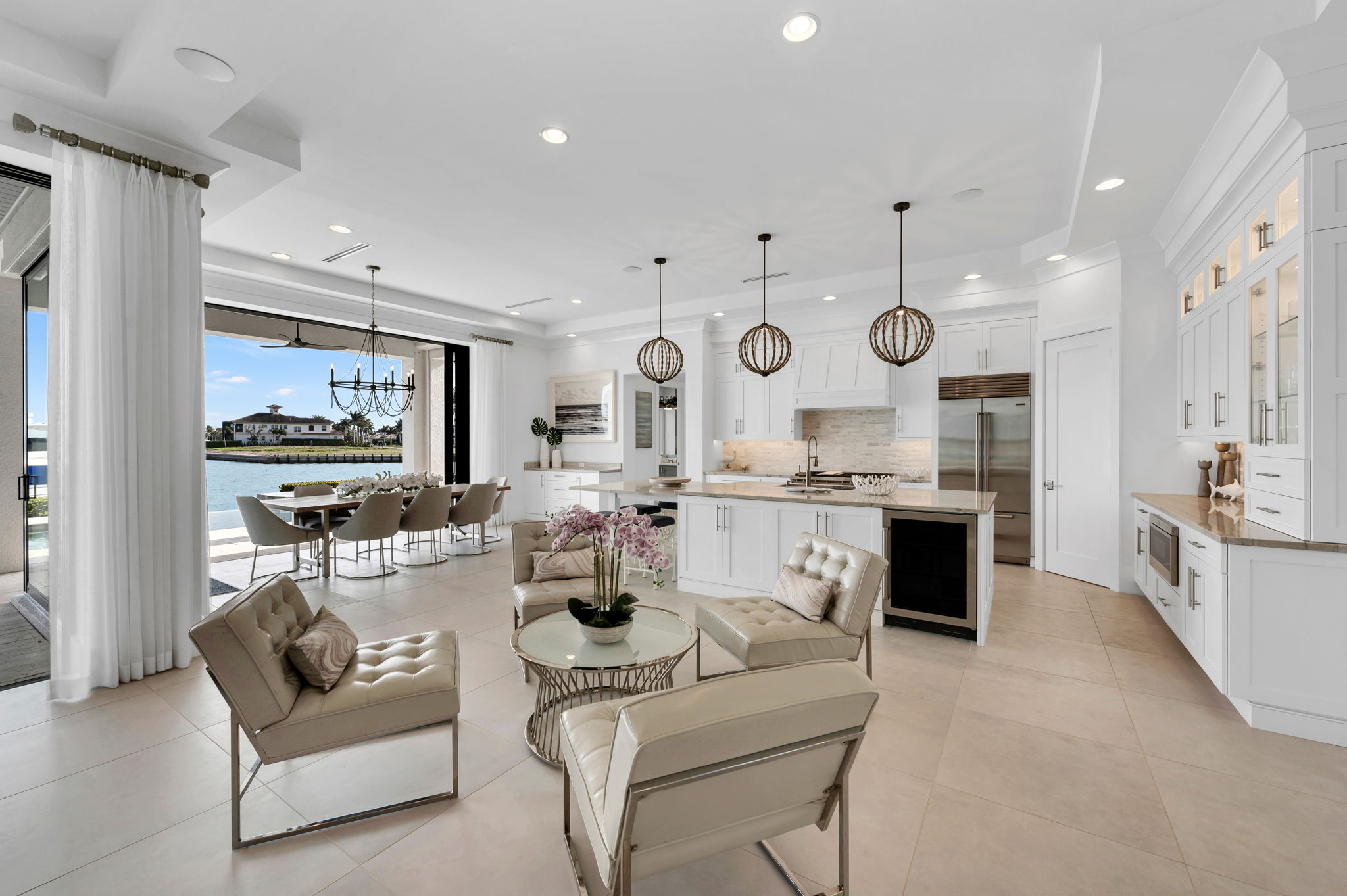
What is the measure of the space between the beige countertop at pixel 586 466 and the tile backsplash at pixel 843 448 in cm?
163

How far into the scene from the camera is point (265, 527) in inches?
187

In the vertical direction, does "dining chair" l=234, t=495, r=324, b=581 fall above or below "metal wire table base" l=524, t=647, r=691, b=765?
above

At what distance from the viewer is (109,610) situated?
2834 mm

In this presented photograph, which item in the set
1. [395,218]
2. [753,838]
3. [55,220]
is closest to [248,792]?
[753,838]

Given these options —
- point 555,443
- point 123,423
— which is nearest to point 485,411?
point 555,443

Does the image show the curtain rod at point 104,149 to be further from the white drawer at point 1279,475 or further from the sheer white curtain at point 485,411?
the white drawer at point 1279,475

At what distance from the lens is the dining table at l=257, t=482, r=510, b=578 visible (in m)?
4.94

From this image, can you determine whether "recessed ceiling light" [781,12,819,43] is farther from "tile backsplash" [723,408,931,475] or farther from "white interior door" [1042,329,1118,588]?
"tile backsplash" [723,408,931,475]

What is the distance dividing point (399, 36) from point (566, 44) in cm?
68

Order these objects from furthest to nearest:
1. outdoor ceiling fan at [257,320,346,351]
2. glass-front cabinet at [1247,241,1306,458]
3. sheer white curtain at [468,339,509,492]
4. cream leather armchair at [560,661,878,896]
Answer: sheer white curtain at [468,339,509,492] < outdoor ceiling fan at [257,320,346,351] < glass-front cabinet at [1247,241,1306,458] < cream leather armchair at [560,661,878,896]

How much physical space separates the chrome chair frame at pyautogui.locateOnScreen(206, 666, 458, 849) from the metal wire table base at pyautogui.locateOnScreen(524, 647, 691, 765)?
38 centimetres

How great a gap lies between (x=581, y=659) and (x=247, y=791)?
1.26 meters

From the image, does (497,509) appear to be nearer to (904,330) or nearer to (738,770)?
(904,330)

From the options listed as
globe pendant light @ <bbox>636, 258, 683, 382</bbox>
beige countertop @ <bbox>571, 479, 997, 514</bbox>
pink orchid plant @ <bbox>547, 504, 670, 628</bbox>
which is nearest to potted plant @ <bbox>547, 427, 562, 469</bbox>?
globe pendant light @ <bbox>636, 258, 683, 382</bbox>
